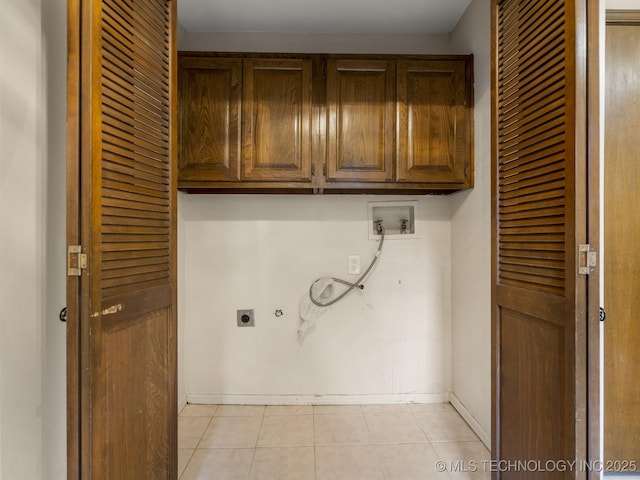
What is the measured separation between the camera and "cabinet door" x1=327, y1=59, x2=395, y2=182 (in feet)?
6.40

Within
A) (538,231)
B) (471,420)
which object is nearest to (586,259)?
(538,231)

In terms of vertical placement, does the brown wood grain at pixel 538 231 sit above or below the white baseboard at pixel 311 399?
above

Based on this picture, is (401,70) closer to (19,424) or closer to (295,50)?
(295,50)

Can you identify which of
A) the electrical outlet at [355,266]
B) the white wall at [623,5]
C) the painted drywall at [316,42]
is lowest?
the electrical outlet at [355,266]

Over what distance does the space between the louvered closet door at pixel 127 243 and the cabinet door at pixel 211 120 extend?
577mm

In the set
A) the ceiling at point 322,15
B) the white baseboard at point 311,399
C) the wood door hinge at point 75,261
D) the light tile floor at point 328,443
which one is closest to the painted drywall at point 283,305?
the white baseboard at point 311,399

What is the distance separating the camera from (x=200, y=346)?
2.32 metres

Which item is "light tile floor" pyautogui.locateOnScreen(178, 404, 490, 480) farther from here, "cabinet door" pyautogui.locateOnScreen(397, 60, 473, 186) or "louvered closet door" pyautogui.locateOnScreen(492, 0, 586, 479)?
"cabinet door" pyautogui.locateOnScreen(397, 60, 473, 186)

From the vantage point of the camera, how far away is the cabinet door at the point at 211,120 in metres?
1.94

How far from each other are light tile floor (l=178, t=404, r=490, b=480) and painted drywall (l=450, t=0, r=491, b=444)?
0.75ft

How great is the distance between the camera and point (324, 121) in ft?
6.41

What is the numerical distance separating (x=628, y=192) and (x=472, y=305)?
946mm

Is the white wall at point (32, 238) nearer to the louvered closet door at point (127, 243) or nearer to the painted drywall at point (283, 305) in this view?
the louvered closet door at point (127, 243)

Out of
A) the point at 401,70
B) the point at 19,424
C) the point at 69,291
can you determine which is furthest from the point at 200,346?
the point at 401,70
